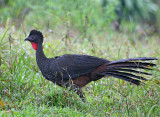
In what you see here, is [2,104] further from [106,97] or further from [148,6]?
[148,6]

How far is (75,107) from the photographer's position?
3.57 m

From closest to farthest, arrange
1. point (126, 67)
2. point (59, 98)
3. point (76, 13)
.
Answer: point (59, 98) < point (126, 67) < point (76, 13)

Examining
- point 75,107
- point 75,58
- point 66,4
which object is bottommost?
point 75,107

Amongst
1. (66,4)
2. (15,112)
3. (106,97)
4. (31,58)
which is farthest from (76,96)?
(66,4)

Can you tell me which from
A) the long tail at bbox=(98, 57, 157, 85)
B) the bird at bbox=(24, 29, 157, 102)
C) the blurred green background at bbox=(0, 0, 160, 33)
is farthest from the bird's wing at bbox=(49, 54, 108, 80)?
the blurred green background at bbox=(0, 0, 160, 33)

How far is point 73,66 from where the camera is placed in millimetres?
4152

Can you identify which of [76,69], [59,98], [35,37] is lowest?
[59,98]

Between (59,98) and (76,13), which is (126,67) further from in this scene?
(76,13)

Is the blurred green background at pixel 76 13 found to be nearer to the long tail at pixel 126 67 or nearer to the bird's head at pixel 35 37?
the bird's head at pixel 35 37

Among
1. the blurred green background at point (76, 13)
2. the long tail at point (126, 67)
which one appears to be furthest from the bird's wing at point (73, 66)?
the blurred green background at point (76, 13)

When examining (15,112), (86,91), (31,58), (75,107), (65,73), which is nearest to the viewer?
(15,112)

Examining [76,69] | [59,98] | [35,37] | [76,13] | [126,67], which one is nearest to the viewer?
[59,98]

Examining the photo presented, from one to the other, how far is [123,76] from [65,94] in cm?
86

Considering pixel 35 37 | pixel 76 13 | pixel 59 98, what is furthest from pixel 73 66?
pixel 76 13
